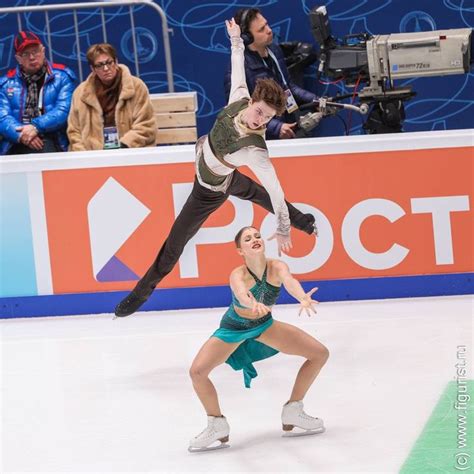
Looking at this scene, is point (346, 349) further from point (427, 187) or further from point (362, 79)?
point (362, 79)

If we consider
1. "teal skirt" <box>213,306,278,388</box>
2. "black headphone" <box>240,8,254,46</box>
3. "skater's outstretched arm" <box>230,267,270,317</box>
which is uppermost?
"black headphone" <box>240,8,254,46</box>

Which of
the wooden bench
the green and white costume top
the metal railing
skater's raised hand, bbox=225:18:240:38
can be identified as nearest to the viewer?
the green and white costume top

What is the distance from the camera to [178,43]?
9.62 meters

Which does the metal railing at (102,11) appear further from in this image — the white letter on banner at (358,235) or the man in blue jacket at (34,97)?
the white letter on banner at (358,235)

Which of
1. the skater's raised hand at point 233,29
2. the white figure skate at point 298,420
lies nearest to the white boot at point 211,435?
the white figure skate at point 298,420

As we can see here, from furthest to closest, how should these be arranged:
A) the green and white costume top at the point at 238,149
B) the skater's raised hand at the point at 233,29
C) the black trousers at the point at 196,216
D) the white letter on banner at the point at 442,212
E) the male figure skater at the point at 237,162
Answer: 1. the white letter on banner at the point at 442,212
2. the black trousers at the point at 196,216
3. the skater's raised hand at the point at 233,29
4. the green and white costume top at the point at 238,149
5. the male figure skater at the point at 237,162

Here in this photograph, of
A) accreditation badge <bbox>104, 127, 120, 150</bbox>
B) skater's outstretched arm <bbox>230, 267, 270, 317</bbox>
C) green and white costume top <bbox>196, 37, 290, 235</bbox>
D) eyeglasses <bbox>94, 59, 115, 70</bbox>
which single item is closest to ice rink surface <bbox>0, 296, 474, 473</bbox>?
skater's outstretched arm <bbox>230, 267, 270, 317</bbox>

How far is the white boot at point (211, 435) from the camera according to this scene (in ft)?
16.9

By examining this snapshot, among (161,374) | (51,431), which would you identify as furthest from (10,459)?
(161,374)

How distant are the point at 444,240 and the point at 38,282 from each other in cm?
270

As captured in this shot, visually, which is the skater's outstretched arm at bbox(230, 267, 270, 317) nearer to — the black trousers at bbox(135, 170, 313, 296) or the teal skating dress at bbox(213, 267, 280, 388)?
the teal skating dress at bbox(213, 267, 280, 388)

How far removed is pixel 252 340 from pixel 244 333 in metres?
0.13

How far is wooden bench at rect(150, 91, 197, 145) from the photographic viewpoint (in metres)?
8.45

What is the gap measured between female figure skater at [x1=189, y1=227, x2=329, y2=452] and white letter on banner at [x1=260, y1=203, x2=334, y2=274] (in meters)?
2.30
